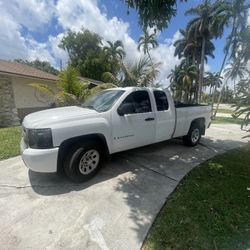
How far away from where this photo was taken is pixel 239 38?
2108cm

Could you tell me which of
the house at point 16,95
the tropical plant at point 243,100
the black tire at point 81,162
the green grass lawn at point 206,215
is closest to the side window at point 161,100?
the tropical plant at point 243,100

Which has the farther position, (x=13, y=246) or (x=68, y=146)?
(x=68, y=146)

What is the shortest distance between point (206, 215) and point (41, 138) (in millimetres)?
3108

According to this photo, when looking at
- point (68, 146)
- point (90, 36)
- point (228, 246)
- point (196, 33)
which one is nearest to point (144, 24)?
point (68, 146)

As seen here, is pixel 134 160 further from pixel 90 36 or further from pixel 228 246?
pixel 90 36

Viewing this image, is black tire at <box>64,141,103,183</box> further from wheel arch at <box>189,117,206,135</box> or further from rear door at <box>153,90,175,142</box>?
wheel arch at <box>189,117,206,135</box>

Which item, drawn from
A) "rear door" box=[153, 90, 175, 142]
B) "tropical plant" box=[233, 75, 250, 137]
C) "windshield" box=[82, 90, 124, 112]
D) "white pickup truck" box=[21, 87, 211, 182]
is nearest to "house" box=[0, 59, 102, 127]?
"windshield" box=[82, 90, 124, 112]

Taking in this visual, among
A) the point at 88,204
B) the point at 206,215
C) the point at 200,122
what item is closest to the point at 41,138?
the point at 88,204

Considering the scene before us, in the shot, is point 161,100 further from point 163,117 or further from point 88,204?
→ point 88,204

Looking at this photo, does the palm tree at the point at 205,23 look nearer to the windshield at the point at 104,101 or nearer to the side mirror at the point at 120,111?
the windshield at the point at 104,101

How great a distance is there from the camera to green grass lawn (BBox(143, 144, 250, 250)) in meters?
2.58

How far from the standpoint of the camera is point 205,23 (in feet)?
89.5

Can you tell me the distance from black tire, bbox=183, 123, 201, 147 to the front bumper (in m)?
4.51

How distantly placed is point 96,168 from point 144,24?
357cm
